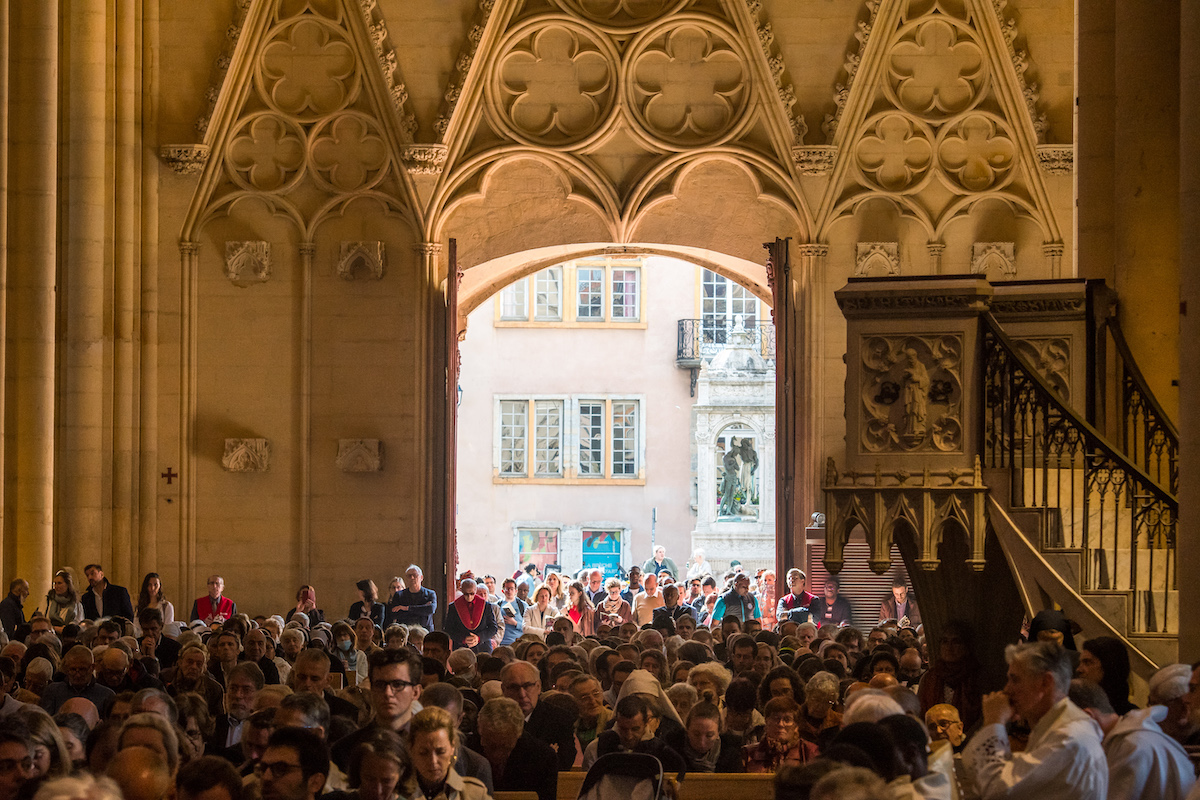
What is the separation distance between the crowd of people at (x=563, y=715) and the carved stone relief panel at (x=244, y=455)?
4498 mm

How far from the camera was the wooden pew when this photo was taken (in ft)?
19.5

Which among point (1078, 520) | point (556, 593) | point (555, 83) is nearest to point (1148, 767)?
point (1078, 520)

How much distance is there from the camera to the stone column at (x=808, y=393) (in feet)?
53.1

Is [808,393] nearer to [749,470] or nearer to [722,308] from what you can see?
[749,470]

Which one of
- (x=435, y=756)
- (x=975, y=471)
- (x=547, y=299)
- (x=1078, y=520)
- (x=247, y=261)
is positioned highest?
(x=547, y=299)

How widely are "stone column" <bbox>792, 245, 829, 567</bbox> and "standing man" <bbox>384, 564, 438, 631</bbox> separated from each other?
3.79m

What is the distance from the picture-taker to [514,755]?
6.25m

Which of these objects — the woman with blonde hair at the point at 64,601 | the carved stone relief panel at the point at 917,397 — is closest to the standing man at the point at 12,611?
the woman with blonde hair at the point at 64,601

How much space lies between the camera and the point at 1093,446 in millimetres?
8344

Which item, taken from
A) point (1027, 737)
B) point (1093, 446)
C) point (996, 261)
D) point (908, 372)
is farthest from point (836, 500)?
point (996, 261)

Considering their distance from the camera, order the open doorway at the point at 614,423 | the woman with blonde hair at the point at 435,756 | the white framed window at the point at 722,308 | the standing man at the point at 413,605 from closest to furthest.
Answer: the woman with blonde hair at the point at 435,756
the standing man at the point at 413,605
the open doorway at the point at 614,423
the white framed window at the point at 722,308

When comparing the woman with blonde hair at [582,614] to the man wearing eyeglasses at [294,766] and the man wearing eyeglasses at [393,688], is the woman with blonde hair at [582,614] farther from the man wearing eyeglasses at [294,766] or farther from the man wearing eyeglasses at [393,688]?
the man wearing eyeglasses at [294,766]

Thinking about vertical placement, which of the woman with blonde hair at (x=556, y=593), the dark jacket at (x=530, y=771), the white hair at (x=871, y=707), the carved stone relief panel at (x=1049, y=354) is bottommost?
the woman with blonde hair at (x=556, y=593)

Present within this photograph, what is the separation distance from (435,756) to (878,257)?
11.8 m
